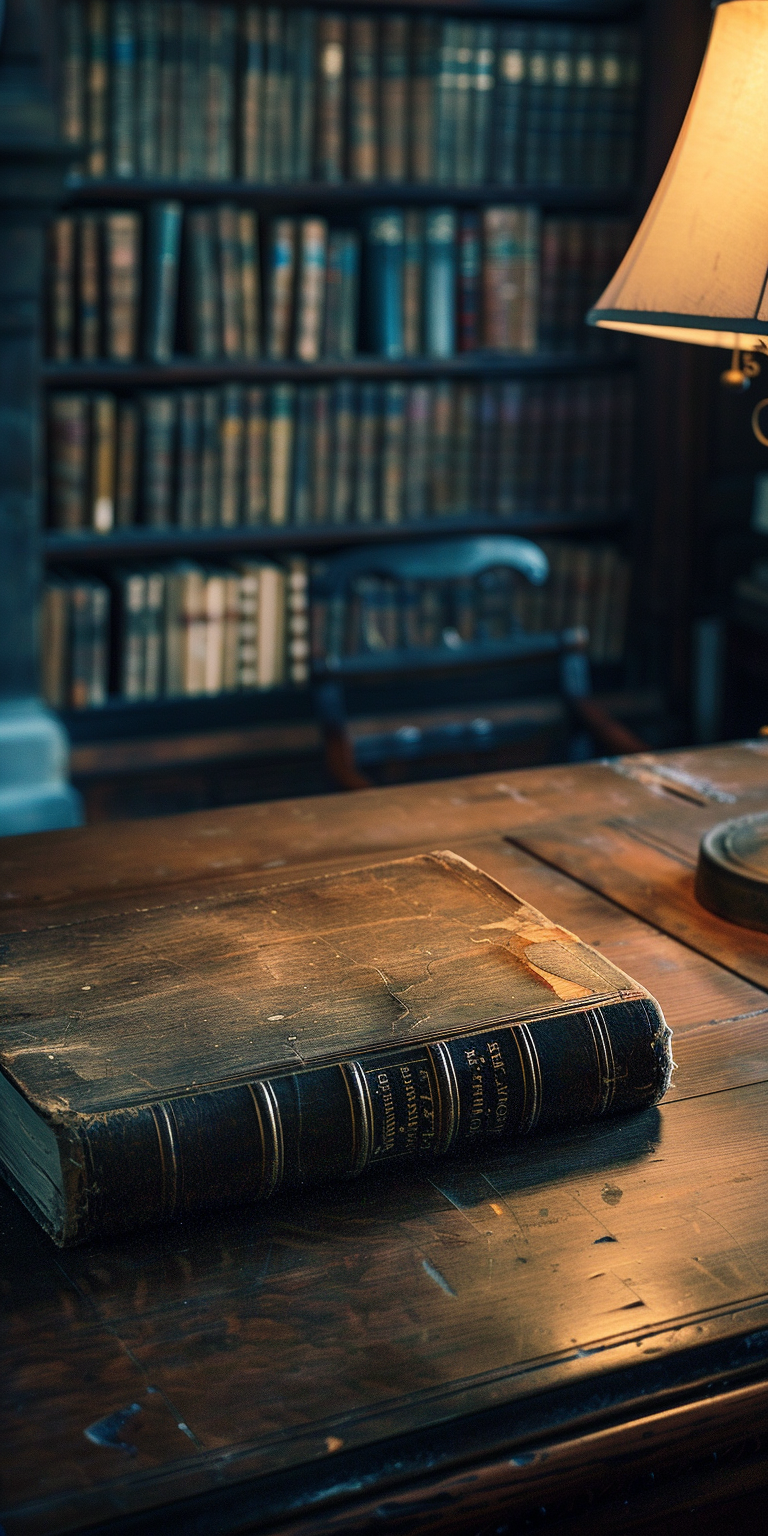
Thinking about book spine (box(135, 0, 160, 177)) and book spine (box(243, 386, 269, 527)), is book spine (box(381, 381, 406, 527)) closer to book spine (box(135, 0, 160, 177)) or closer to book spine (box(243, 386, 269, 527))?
book spine (box(243, 386, 269, 527))

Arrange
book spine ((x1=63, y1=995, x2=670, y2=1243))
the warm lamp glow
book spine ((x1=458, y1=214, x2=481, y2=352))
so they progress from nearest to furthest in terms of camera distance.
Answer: book spine ((x1=63, y1=995, x2=670, y2=1243)) → the warm lamp glow → book spine ((x1=458, y1=214, x2=481, y2=352))

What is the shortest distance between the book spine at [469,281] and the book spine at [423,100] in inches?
4.3

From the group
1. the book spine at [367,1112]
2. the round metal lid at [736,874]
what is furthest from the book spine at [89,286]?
the book spine at [367,1112]

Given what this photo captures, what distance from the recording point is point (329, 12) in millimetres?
2434

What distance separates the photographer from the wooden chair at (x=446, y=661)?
1.85 meters

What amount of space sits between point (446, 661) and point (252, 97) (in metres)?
1.11

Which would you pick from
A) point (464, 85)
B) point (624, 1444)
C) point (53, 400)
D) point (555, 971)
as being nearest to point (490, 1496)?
point (624, 1444)

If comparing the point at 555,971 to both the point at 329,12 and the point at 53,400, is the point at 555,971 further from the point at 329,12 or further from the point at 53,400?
the point at 329,12

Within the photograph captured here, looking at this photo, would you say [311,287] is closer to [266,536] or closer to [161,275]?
[161,275]

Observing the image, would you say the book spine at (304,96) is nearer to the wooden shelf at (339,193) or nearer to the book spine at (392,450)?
the wooden shelf at (339,193)

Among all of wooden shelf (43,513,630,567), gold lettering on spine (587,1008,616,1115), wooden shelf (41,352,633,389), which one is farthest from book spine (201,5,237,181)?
gold lettering on spine (587,1008,616,1115)

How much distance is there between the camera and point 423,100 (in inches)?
96.3

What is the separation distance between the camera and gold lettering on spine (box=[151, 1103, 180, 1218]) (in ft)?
1.98

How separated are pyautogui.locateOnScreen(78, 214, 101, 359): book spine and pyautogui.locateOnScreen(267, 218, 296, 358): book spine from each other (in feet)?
0.99
